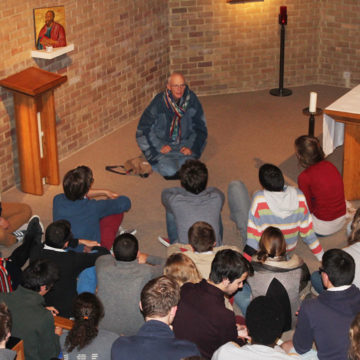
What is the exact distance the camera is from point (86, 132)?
8562 mm

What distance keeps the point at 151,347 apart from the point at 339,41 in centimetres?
761

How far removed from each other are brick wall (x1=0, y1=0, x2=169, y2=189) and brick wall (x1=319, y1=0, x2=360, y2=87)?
237cm

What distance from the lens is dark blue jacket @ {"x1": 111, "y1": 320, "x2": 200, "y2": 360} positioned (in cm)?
360

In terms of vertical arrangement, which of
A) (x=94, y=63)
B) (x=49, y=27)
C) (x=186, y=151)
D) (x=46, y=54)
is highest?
(x=49, y=27)

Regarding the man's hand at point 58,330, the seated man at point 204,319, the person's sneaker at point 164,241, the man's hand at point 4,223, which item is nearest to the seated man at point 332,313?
the seated man at point 204,319

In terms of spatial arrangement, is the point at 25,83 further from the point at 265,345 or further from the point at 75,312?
the point at 265,345

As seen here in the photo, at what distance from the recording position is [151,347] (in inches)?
143

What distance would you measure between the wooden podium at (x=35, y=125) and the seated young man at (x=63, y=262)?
2.24 metres

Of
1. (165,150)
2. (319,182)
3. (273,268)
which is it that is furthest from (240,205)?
(165,150)

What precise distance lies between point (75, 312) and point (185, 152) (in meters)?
3.90

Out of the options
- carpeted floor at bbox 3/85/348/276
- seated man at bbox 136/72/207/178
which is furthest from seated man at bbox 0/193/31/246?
seated man at bbox 136/72/207/178

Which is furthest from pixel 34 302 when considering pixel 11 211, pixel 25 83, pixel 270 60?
pixel 270 60

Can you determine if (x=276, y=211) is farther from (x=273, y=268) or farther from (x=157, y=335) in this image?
(x=157, y=335)

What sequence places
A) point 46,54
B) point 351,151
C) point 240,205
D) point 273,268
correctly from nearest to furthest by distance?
1. point 273,268
2. point 240,205
3. point 351,151
4. point 46,54
